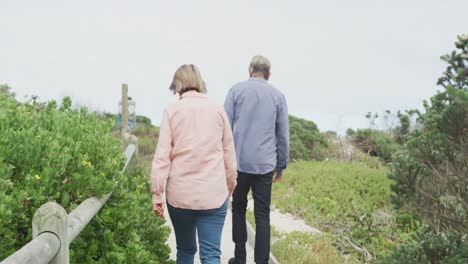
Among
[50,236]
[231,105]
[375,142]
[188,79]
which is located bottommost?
[375,142]

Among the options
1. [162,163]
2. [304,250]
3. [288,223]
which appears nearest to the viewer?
[162,163]

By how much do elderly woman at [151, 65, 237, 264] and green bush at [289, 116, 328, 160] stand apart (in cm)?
1339

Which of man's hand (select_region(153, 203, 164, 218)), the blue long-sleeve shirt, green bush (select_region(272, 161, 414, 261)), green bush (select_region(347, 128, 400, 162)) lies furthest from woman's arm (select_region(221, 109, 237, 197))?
green bush (select_region(347, 128, 400, 162))

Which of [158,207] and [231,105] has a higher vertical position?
[231,105]

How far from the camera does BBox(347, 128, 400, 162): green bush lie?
1878 cm

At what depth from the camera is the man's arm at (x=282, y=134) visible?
19.4 ft

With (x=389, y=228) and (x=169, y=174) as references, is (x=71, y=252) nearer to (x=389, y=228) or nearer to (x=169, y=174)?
(x=169, y=174)

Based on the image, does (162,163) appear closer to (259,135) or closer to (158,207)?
(158,207)

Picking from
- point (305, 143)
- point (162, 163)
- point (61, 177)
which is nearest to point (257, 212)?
point (162, 163)

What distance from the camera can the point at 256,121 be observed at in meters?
5.80

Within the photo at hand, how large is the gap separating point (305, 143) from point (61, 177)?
Answer: 50.0ft

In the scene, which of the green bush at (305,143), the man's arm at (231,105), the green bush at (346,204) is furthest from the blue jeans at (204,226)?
the green bush at (305,143)

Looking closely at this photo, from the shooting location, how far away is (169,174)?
4512mm

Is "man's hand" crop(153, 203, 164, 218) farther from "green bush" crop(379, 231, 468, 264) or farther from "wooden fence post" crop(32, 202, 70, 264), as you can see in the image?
"green bush" crop(379, 231, 468, 264)
